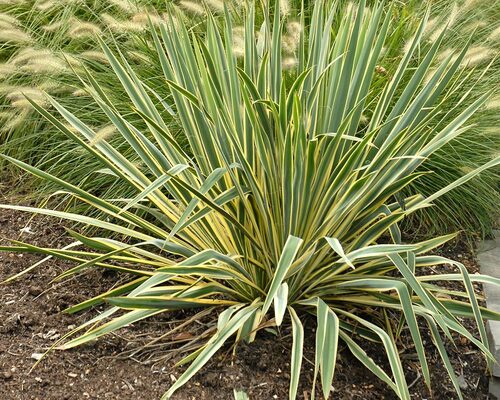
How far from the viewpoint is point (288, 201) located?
2.92m

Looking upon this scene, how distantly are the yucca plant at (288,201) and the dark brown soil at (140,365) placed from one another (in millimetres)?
84

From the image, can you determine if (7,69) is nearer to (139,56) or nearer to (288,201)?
(139,56)

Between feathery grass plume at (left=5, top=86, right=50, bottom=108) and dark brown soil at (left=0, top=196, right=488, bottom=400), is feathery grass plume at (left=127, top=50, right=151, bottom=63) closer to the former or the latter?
feathery grass plume at (left=5, top=86, right=50, bottom=108)

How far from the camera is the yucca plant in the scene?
109 inches

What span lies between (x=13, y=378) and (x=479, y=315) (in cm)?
159

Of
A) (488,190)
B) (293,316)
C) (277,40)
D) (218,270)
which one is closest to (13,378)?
(218,270)

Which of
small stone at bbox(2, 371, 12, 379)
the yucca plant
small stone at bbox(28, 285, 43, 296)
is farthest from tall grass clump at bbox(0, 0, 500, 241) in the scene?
small stone at bbox(2, 371, 12, 379)

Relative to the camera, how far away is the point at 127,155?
384 centimetres

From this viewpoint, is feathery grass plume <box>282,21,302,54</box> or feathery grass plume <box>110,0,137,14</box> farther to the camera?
feathery grass plume <box>110,0,137,14</box>

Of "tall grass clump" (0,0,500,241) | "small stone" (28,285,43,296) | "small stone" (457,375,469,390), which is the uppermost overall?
"tall grass clump" (0,0,500,241)

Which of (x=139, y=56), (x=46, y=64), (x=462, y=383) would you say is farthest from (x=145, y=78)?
(x=462, y=383)

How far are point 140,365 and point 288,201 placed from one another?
773 millimetres

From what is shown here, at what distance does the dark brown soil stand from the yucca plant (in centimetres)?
8

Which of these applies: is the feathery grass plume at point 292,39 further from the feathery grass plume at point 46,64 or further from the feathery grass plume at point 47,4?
the feathery grass plume at point 47,4
